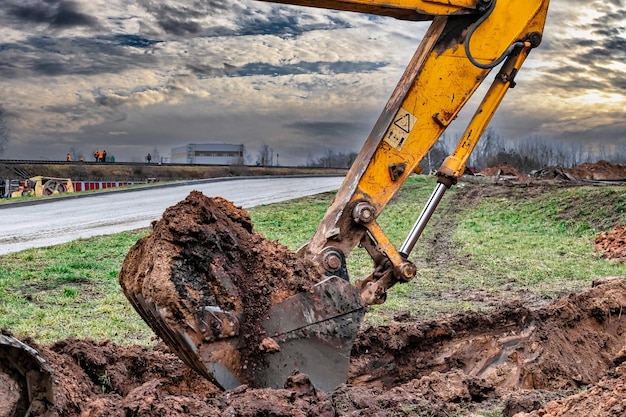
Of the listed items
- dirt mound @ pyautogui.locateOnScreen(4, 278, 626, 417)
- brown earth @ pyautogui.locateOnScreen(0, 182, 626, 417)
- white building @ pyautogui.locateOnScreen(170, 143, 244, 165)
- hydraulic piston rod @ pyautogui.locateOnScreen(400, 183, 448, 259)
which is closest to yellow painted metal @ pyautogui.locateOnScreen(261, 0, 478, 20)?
hydraulic piston rod @ pyautogui.locateOnScreen(400, 183, 448, 259)

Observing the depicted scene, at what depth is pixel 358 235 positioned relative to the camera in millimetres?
5816

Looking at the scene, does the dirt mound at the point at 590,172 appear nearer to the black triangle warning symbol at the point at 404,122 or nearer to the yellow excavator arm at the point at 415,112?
the yellow excavator arm at the point at 415,112

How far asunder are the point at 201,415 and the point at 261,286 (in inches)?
47.8

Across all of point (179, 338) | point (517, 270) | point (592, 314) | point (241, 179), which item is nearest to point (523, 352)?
point (592, 314)

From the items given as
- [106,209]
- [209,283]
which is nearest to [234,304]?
[209,283]

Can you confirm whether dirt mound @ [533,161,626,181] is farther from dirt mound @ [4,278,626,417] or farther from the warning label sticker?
the warning label sticker

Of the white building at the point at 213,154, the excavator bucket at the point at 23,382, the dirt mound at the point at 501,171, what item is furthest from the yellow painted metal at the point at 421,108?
the white building at the point at 213,154

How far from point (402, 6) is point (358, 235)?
1.85 meters

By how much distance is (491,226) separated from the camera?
19781mm

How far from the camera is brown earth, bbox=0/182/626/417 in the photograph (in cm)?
414

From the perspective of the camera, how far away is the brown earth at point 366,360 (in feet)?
13.6

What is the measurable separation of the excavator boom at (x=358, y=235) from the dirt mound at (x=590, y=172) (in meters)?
26.9

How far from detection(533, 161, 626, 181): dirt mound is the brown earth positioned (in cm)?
2526

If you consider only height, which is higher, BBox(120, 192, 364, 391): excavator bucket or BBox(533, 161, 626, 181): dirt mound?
BBox(120, 192, 364, 391): excavator bucket
